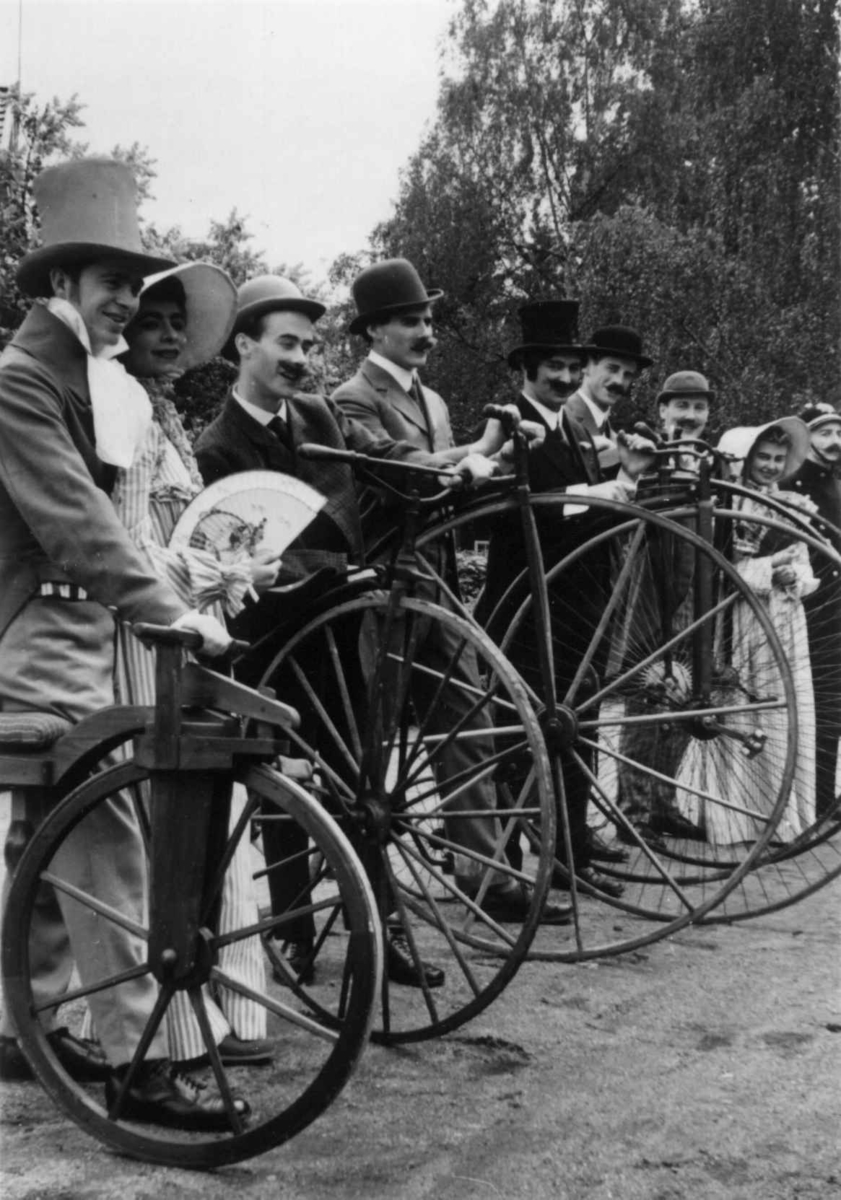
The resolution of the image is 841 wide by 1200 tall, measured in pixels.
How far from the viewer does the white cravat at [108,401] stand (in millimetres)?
3141

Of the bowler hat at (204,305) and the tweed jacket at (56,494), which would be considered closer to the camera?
the tweed jacket at (56,494)

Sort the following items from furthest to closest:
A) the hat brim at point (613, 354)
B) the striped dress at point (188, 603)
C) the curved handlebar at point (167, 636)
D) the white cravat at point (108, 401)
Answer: the hat brim at point (613, 354), the striped dress at point (188, 603), the white cravat at point (108, 401), the curved handlebar at point (167, 636)

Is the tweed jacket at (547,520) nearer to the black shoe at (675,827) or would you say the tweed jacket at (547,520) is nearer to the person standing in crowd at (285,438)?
the person standing in crowd at (285,438)

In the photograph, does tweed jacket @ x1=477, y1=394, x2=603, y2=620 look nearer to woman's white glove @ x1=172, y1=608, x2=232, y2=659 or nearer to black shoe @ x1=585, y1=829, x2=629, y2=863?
black shoe @ x1=585, y1=829, x2=629, y2=863

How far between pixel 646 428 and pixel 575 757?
124 cm

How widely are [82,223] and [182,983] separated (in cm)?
167

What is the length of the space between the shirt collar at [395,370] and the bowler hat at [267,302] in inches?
21.8

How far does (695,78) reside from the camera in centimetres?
2408

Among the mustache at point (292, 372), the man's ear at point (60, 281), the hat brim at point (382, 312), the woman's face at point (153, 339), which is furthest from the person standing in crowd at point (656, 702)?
the man's ear at point (60, 281)

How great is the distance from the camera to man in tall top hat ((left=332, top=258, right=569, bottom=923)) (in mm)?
4383

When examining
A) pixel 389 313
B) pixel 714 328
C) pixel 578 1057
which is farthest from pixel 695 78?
pixel 578 1057

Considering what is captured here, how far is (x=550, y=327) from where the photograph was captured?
5137mm

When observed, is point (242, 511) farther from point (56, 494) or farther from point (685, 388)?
point (685, 388)

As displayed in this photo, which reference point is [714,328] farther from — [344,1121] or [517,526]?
[344,1121]
